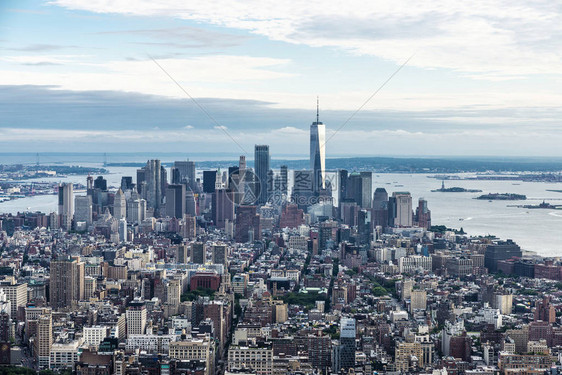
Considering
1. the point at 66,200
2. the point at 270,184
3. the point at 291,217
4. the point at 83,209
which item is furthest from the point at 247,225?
the point at 66,200

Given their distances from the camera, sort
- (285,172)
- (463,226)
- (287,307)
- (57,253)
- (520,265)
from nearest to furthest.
A: (287,307), (520,265), (57,253), (463,226), (285,172)

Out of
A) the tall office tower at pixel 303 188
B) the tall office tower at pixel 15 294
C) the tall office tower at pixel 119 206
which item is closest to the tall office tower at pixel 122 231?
the tall office tower at pixel 119 206

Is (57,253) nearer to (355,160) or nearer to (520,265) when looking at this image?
(520,265)

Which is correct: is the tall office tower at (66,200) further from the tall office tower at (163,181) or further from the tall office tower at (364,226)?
the tall office tower at (364,226)

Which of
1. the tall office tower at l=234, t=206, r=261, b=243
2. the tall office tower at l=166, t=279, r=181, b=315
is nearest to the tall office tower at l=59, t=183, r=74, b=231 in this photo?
the tall office tower at l=234, t=206, r=261, b=243

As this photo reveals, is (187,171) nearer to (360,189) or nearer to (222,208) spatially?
(360,189)

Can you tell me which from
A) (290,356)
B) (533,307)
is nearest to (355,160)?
(533,307)
